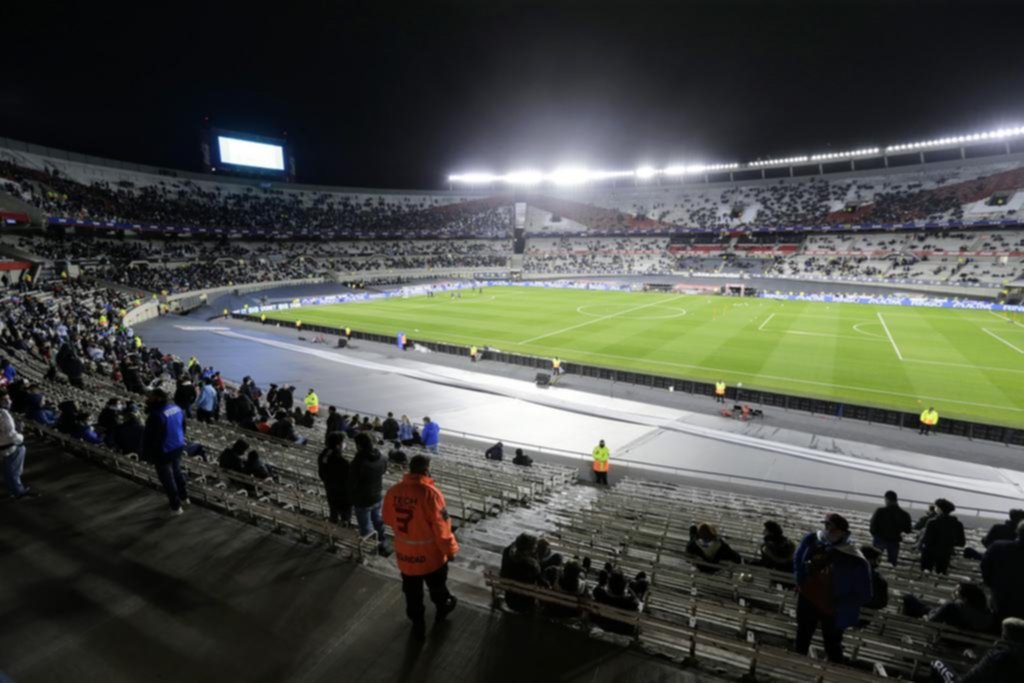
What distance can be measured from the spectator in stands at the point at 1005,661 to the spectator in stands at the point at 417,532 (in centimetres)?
341

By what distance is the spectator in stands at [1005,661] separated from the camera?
274 centimetres

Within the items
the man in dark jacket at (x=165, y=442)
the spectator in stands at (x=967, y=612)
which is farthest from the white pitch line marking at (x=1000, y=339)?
the man in dark jacket at (x=165, y=442)

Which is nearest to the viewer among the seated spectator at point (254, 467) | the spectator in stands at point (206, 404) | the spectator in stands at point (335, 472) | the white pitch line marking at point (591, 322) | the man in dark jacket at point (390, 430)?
the spectator in stands at point (335, 472)

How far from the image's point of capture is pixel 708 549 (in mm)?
5758

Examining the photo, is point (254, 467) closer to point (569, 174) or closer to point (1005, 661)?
point (1005, 661)

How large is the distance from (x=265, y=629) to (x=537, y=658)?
7.74 ft

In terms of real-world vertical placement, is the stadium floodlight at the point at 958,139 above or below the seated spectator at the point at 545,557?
above

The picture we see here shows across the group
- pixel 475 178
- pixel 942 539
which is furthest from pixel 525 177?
pixel 942 539

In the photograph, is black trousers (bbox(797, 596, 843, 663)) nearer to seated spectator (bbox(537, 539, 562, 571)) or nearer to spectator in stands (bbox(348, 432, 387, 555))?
seated spectator (bbox(537, 539, 562, 571))

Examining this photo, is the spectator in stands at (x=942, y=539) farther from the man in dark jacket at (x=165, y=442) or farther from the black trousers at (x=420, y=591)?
the man in dark jacket at (x=165, y=442)

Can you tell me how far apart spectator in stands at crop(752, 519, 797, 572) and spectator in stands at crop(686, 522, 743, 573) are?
0.33 m

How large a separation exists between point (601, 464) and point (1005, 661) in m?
10.0

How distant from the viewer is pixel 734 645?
141 inches

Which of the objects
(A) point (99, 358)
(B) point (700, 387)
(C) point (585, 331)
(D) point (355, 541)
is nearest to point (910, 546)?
(D) point (355, 541)
